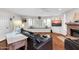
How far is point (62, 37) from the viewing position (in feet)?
3.38

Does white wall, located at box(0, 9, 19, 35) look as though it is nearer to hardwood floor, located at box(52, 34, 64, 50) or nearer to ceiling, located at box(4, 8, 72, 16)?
ceiling, located at box(4, 8, 72, 16)

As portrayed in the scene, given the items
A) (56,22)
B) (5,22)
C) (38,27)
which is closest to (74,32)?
(56,22)

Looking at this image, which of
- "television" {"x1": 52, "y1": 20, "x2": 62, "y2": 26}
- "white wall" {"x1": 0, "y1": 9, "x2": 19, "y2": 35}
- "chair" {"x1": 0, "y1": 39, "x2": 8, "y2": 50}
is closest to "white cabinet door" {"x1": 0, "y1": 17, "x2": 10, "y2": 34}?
"white wall" {"x1": 0, "y1": 9, "x2": 19, "y2": 35}

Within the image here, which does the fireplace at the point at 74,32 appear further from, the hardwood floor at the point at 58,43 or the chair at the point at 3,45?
the chair at the point at 3,45

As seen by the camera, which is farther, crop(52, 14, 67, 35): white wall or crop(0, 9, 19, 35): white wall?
crop(52, 14, 67, 35): white wall

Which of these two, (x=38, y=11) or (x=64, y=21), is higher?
(x=38, y=11)

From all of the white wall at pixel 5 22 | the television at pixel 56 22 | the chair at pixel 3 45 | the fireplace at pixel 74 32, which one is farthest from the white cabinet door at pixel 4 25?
the fireplace at pixel 74 32

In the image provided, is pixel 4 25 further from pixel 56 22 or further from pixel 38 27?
pixel 56 22

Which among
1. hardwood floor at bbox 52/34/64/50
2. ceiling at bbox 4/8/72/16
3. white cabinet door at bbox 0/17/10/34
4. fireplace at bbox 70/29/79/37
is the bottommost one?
hardwood floor at bbox 52/34/64/50

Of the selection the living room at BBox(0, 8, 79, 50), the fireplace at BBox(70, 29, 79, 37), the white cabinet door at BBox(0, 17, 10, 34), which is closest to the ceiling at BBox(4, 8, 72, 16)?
the living room at BBox(0, 8, 79, 50)

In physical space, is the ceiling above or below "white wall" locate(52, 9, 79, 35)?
above

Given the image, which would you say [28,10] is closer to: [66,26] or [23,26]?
[23,26]
